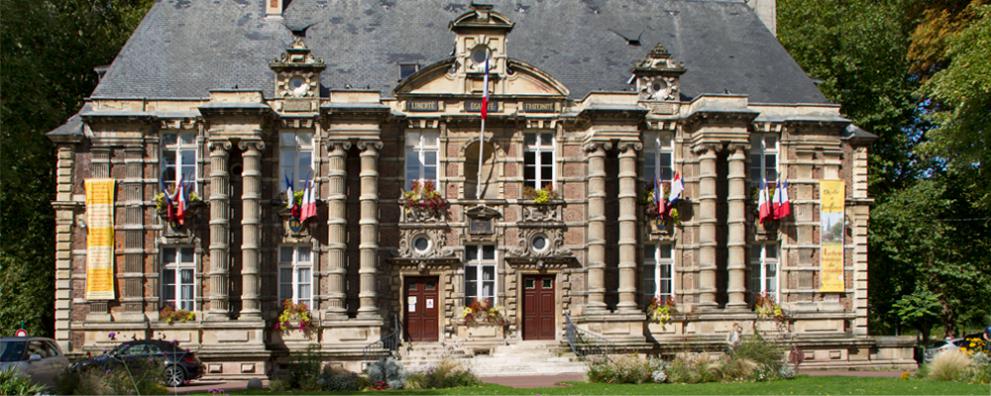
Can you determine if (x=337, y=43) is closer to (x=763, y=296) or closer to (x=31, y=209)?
(x=31, y=209)

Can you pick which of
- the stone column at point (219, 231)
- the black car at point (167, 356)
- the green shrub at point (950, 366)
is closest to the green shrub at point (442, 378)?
the black car at point (167, 356)

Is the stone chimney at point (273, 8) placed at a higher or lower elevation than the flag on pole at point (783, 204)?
higher

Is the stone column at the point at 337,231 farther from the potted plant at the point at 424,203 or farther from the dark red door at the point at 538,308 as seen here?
the dark red door at the point at 538,308

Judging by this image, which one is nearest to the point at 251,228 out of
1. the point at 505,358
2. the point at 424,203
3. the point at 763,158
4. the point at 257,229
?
the point at 257,229

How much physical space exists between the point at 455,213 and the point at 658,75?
764 centimetres

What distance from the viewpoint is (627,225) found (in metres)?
35.4

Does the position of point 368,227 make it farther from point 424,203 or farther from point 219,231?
point 219,231

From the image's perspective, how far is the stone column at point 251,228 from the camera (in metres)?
34.2

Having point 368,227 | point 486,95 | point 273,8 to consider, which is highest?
point 273,8

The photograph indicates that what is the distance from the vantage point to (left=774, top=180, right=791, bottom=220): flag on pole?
36.3 metres

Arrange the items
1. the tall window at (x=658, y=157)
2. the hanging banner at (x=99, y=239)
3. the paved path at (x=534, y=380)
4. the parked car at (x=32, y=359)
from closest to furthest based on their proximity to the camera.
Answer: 1. the parked car at (x=32, y=359)
2. the paved path at (x=534, y=380)
3. the hanging banner at (x=99, y=239)
4. the tall window at (x=658, y=157)

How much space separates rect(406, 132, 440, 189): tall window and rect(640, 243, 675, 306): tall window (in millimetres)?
7119

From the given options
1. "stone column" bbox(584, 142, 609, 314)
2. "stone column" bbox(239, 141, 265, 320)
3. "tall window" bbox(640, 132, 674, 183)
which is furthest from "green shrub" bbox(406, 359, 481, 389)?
"tall window" bbox(640, 132, 674, 183)

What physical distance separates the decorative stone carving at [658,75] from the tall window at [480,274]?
6905 millimetres
